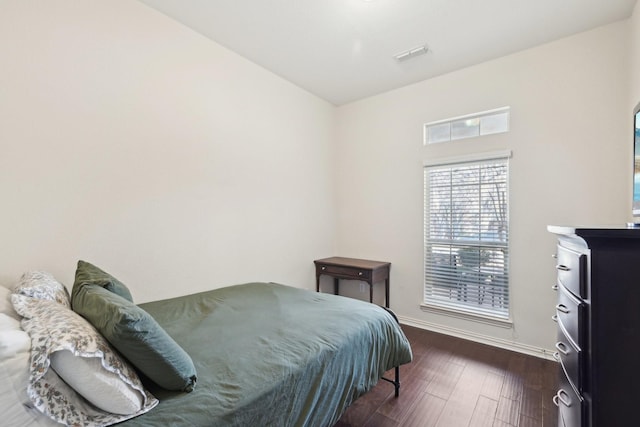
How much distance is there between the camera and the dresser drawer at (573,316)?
1149 millimetres

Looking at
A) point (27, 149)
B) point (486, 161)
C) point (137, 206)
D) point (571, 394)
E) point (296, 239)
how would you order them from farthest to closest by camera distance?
point (296, 239) → point (486, 161) → point (137, 206) → point (27, 149) → point (571, 394)

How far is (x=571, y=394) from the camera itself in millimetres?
1294

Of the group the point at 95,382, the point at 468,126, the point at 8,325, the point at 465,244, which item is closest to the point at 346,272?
the point at 465,244

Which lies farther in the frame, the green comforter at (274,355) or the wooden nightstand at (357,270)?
the wooden nightstand at (357,270)

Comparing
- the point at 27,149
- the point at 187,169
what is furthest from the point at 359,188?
the point at 27,149

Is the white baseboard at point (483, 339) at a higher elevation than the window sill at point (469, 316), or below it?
below

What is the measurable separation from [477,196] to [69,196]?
346 cm

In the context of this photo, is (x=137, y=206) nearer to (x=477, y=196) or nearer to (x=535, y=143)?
(x=477, y=196)

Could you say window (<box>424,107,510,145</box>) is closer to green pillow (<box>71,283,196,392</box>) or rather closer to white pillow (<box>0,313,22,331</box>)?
green pillow (<box>71,283,196,392</box>)

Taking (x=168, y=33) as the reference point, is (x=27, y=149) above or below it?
below

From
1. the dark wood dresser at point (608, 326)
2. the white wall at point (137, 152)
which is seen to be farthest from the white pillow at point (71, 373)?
the dark wood dresser at point (608, 326)

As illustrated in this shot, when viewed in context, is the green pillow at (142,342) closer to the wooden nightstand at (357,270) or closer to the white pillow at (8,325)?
the white pillow at (8,325)

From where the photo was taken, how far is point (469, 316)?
3.04 meters

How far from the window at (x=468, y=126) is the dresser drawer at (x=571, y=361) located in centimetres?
215
